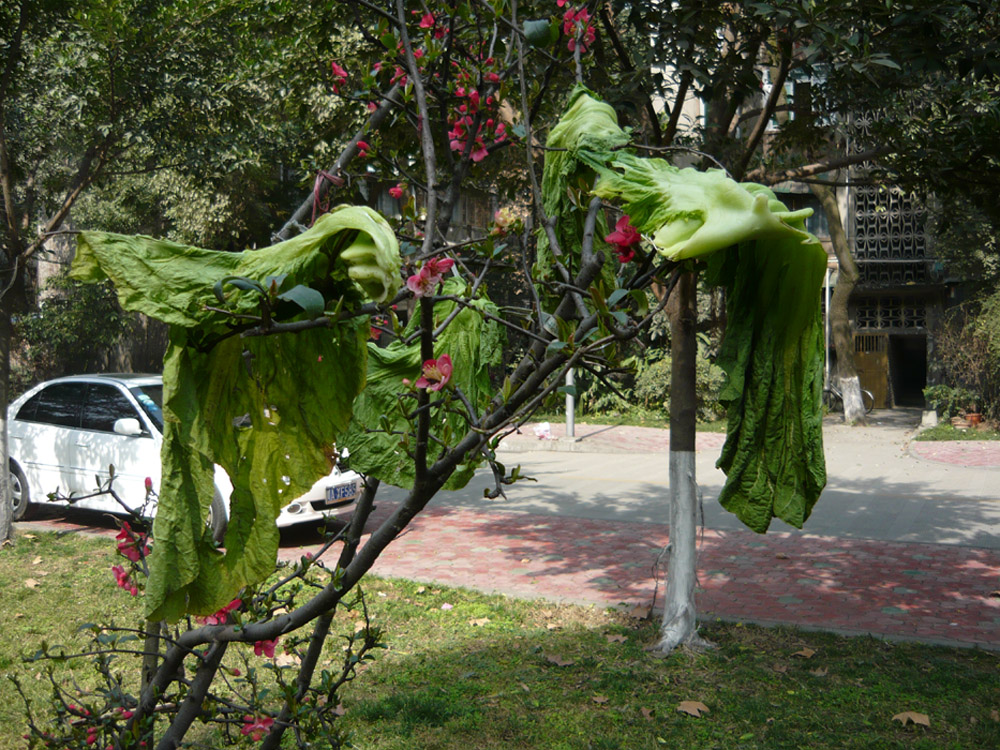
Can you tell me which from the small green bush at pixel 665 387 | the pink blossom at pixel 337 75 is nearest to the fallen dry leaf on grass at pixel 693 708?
the pink blossom at pixel 337 75

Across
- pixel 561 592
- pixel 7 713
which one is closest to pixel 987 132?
pixel 561 592

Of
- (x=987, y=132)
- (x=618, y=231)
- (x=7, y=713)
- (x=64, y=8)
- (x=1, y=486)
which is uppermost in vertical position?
(x=64, y=8)

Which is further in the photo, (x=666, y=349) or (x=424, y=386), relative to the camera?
(x=666, y=349)

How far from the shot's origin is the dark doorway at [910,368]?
27.4 meters

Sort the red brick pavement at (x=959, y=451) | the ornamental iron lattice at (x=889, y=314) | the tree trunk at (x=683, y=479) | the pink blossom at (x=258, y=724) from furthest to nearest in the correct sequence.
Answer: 1. the ornamental iron lattice at (x=889, y=314)
2. the red brick pavement at (x=959, y=451)
3. the tree trunk at (x=683, y=479)
4. the pink blossom at (x=258, y=724)

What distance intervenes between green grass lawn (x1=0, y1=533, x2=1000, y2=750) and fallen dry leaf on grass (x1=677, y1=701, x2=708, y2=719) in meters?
0.04

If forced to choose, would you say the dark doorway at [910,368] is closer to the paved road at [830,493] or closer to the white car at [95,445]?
the paved road at [830,493]

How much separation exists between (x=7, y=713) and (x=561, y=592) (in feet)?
12.6

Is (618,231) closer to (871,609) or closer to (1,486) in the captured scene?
(871,609)

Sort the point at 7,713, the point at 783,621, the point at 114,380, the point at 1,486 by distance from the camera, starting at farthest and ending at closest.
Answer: the point at 114,380 < the point at 1,486 < the point at 783,621 < the point at 7,713

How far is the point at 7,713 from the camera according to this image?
14.9ft

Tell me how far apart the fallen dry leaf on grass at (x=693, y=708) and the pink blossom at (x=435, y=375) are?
3.48m

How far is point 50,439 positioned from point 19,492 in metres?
0.70

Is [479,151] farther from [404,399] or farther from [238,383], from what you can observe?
[238,383]
